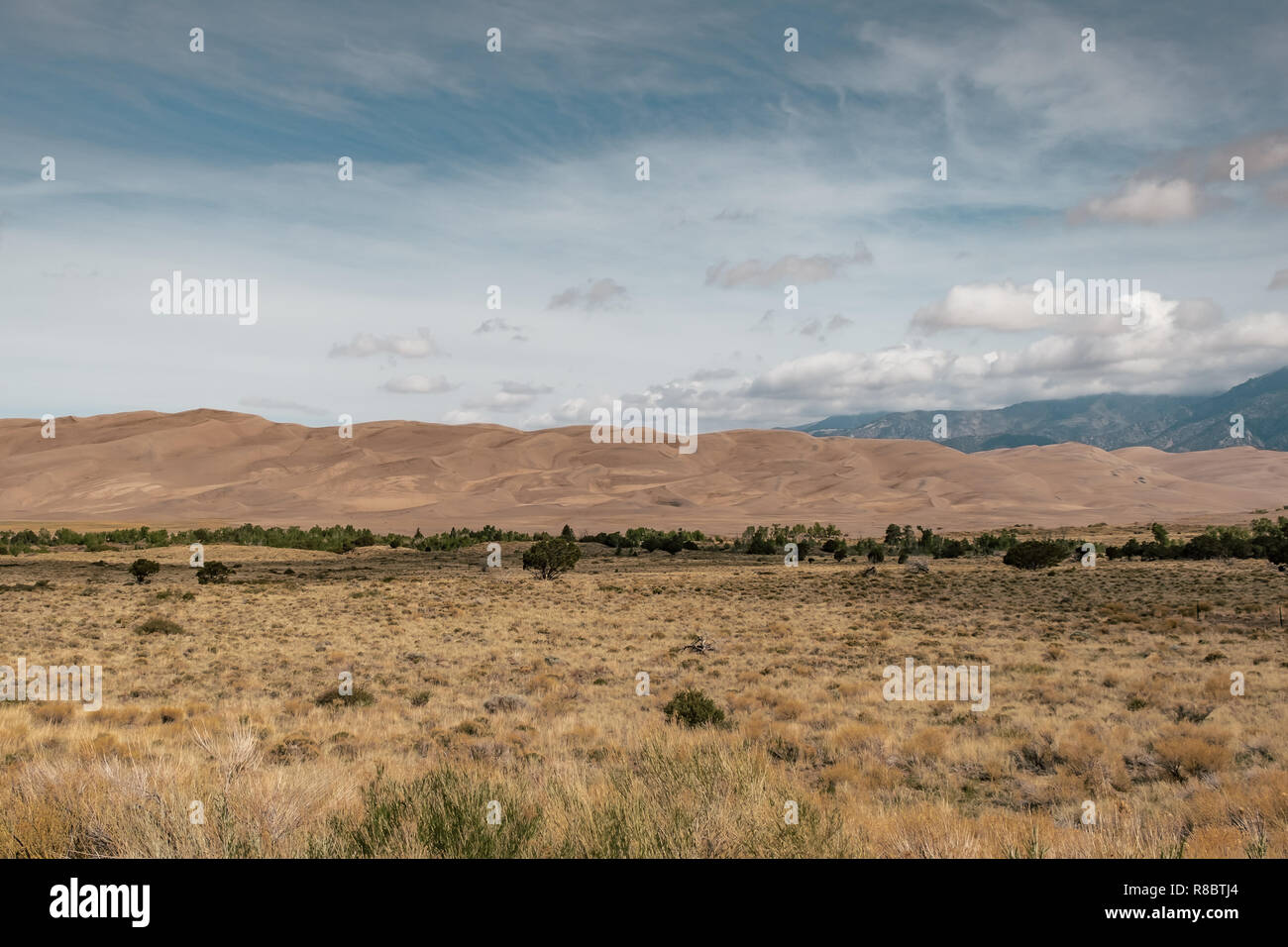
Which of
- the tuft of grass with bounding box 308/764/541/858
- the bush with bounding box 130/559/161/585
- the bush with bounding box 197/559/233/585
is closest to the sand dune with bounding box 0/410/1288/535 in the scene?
the bush with bounding box 197/559/233/585

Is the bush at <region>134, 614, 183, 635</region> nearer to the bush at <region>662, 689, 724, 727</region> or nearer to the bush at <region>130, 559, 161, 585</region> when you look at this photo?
the bush at <region>662, 689, 724, 727</region>

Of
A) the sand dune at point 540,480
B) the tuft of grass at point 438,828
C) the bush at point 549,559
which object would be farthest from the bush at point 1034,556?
the sand dune at point 540,480

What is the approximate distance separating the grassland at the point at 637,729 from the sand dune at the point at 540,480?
83623 millimetres

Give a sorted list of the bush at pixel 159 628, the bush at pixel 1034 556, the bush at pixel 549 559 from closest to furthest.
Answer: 1. the bush at pixel 159 628
2. the bush at pixel 549 559
3. the bush at pixel 1034 556

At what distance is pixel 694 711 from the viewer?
1322 cm

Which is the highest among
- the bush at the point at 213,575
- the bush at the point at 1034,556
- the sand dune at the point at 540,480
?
the sand dune at the point at 540,480

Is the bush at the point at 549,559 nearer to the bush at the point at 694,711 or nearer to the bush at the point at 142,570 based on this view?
the bush at the point at 142,570

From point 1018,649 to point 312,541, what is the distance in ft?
233

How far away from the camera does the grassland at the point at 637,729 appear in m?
5.70

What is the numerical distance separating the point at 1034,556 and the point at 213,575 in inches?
2041

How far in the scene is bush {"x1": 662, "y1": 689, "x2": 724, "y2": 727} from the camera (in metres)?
13.0

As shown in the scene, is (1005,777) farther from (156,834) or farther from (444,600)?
(444,600)
